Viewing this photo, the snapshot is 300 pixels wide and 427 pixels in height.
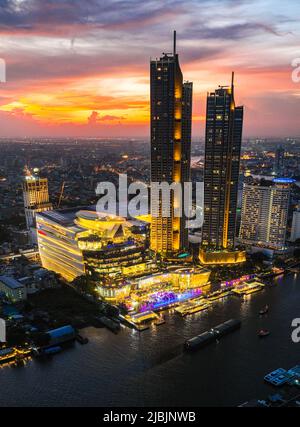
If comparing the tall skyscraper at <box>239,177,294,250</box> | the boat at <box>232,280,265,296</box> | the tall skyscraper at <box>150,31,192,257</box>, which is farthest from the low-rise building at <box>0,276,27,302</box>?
the tall skyscraper at <box>239,177,294,250</box>

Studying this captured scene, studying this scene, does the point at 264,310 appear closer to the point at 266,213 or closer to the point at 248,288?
the point at 248,288

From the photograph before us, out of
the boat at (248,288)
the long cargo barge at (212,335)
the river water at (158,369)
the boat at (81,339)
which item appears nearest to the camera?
the river water at (158,369)

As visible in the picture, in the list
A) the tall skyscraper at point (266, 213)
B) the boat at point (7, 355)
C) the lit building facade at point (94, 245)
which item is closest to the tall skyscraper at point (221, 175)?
the tall skyscraper at point (266, 213)

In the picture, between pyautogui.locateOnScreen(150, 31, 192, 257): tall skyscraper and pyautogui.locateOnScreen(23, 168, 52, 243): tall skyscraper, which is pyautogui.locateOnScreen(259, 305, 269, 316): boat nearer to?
pyautogui.locateOnScreen(150, 31, 192, 257): tall skyscraper

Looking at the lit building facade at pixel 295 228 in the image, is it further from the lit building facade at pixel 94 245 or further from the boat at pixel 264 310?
the lit building facade at pixel 94 245

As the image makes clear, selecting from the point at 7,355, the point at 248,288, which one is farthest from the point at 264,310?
the point at 7,355

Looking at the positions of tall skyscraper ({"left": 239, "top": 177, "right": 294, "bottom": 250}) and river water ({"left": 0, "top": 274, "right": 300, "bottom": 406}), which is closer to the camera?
river water ({"left": 0, "top": 274, "right": 300, "bottom": 406})

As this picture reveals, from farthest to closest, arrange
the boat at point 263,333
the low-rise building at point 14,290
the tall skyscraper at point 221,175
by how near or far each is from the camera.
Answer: the tall skyscraper at point 221,175
the low-rise building at point 14,290
the boat at point 263,333

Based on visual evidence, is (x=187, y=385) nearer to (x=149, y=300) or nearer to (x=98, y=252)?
(x=149, y=300)
